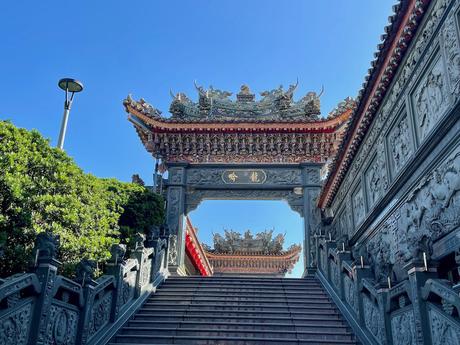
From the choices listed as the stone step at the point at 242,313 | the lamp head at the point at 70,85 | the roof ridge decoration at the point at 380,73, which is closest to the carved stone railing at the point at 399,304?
the stone step at the point at 242,313

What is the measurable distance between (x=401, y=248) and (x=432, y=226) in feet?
4.02

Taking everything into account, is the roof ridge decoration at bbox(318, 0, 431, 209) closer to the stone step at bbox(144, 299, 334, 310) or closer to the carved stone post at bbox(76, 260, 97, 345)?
the stone step at bbox(144, 299, 334, 310)

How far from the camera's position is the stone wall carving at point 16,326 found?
3.92 metres

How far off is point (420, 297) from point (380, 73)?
13.6 ft

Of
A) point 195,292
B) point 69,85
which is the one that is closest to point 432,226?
point 195,292

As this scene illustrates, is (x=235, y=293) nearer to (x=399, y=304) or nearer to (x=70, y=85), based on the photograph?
(x=399, y=304)

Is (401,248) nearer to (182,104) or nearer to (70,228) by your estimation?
(70,228)

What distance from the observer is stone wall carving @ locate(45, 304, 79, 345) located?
460cm

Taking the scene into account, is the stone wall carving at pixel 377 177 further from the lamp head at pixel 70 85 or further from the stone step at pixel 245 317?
the lamp head at pixel 70 85

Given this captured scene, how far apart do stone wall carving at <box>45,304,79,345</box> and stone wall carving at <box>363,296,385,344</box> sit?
142 inches

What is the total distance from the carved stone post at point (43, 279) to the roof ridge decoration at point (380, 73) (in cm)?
528

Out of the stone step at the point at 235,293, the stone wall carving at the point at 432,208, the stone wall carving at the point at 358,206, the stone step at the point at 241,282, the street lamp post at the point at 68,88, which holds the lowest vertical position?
the stone step at the point at 235,293

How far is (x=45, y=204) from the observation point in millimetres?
6160

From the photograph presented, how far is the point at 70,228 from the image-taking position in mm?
6539
